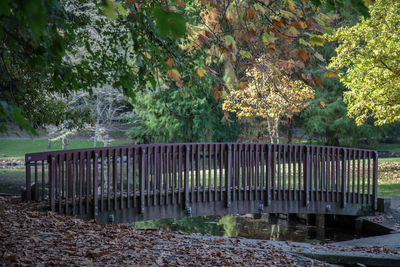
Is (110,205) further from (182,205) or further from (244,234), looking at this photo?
(244,234)

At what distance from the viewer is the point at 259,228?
12906mm

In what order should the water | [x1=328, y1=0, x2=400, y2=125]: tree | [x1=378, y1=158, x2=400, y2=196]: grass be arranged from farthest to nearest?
[x1=378, y1=158, x2=400, y2=196]: grass, [x1=328, y1=0, x2=400, y2=125]: tree, the water

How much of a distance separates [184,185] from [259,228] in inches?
138

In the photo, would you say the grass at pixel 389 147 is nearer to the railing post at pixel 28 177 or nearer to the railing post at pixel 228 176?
the railing post at pixel 228 176

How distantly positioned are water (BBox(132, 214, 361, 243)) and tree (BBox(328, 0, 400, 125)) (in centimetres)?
515

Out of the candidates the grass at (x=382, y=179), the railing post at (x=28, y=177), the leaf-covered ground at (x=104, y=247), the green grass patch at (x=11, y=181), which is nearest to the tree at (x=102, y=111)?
the grass at (x=382, y=179)

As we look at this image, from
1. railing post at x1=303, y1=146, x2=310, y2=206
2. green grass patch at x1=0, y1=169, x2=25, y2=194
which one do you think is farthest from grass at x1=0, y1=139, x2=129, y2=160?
railing post at x1=303, y1=146, x2=310, y2=206

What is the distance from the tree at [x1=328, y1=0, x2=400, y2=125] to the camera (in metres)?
14.9

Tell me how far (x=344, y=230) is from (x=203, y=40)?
29.8 ft

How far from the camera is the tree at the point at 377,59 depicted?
587 inches

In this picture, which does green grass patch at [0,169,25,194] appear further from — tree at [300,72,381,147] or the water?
tree at [300,72,381,147]

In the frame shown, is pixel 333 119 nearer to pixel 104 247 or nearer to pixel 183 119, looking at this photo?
pixel 183 119

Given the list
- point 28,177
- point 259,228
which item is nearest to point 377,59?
point 259,228

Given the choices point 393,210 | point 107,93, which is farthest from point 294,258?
point 107,93
